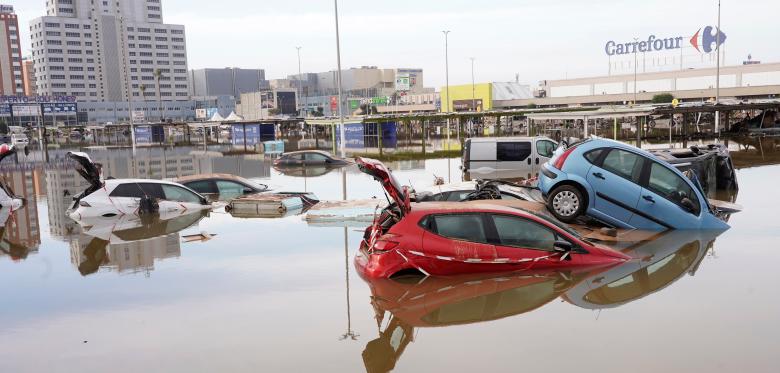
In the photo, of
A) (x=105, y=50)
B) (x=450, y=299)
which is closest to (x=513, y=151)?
(x=450, y=299)

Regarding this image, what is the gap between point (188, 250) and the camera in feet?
38.9

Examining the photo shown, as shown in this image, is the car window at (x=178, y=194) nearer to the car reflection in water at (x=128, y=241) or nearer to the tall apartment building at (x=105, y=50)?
the car reflection in water at (x=128, y=241)

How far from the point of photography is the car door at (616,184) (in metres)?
11.6

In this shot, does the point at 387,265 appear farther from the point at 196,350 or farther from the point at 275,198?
the point at 275,198

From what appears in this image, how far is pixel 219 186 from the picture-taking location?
18344 millimetres

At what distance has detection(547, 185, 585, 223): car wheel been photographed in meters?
11.7

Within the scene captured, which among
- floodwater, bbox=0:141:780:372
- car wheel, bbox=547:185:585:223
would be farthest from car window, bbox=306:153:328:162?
car wheel, bbox=547:185:585:223

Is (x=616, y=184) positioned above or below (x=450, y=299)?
above

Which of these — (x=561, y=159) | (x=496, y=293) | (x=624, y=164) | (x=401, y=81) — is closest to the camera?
(x=496, y=293)

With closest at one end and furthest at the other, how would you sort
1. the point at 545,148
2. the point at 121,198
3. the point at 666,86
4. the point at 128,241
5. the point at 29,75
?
the point at 128,241 < the point at 121,198 < the point at 545,148 < the point at 666,86 < the point at 29,75

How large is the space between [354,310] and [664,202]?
6.82m

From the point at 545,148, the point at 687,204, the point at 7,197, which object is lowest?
the point at 7,197

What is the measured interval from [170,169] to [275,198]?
59.0 feet

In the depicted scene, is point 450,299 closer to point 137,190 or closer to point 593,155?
point 593,155
